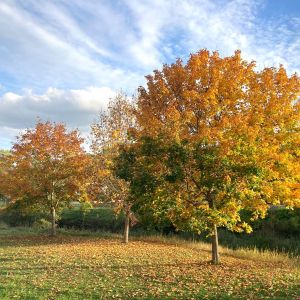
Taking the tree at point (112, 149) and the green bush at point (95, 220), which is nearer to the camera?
the tree at point (112, 149)

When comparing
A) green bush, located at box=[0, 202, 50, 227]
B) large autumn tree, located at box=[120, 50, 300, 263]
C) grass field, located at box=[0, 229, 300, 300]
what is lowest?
grass field, located at box=[0, 229, 300, 300]

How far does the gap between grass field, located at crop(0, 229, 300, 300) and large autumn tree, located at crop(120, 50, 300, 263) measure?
195cm

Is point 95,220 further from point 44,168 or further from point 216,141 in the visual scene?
point 216,141

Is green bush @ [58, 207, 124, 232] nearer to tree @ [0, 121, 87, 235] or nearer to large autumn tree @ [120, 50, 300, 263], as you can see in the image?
tree @ [0, 121, 87, 235]

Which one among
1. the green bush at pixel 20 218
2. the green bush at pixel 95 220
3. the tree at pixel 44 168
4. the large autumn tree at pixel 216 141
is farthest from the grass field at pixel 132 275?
the green bush at pixel 20 218

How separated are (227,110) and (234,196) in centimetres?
347

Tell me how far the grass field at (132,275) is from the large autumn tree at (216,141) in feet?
6.41

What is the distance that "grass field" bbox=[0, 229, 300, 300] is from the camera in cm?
1070

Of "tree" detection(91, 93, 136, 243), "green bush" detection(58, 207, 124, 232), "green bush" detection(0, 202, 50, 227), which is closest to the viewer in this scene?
"tree" detection(91, 93, 136, 243)

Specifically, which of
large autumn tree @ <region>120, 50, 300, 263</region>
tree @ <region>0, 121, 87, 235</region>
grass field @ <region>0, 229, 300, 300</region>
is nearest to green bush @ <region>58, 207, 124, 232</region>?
tree @ <region>0, 121, 87, 235</region>

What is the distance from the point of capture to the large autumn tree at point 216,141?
14.1 m

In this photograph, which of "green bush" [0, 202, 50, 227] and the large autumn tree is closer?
the large autumn tree

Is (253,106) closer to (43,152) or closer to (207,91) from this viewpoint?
(207,91)

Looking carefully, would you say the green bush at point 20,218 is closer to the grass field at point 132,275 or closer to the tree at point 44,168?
the tree at point 44,168
